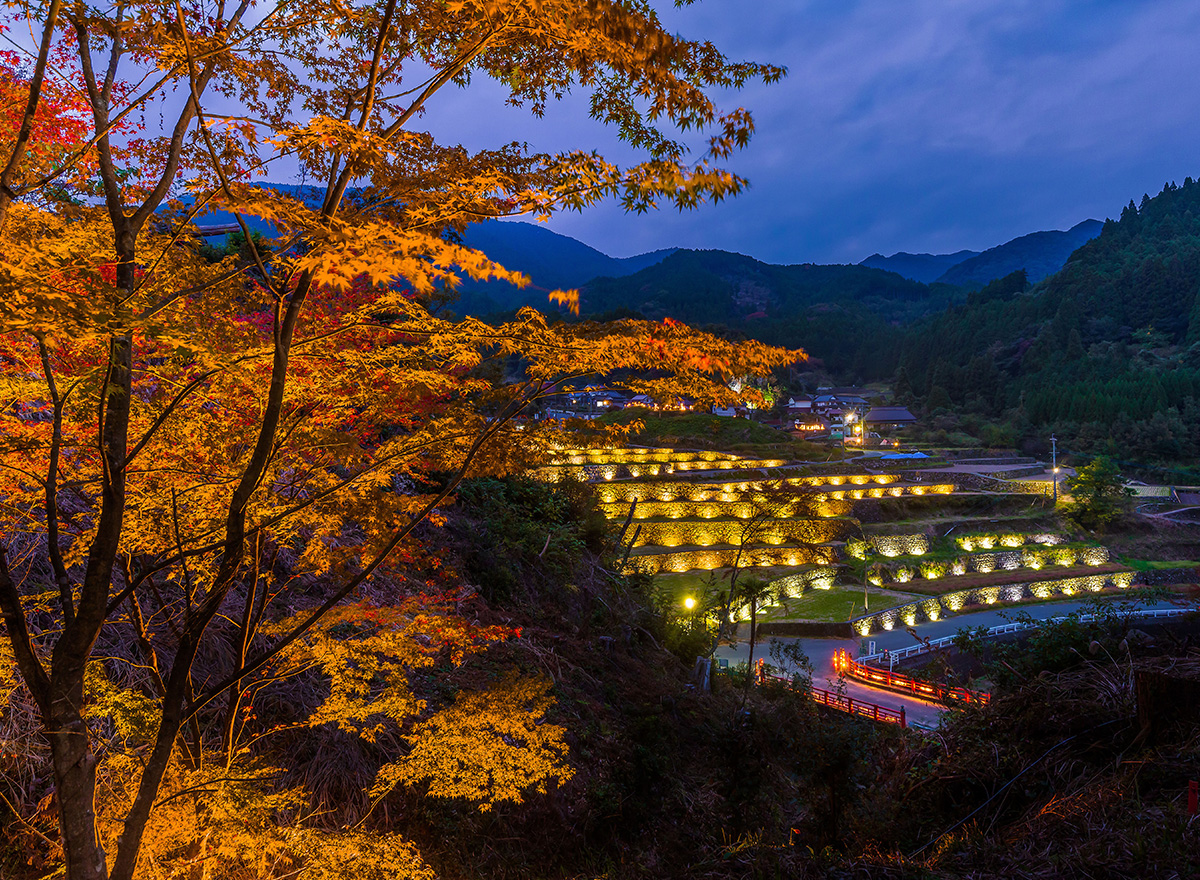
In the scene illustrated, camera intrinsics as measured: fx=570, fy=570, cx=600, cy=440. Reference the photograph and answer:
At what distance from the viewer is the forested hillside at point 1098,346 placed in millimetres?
50250

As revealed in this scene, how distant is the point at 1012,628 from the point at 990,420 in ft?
160

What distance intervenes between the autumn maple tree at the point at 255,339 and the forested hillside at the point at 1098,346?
61.1 m

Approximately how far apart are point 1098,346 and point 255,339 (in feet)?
295

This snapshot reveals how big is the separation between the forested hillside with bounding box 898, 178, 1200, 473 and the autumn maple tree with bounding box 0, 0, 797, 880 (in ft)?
201

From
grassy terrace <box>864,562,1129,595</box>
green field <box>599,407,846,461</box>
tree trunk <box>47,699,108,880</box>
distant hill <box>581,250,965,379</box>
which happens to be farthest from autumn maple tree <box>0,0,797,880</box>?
distant hill <box>581,250,965,379</box>

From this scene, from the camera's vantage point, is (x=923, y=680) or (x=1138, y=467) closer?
(x=923, y=680)

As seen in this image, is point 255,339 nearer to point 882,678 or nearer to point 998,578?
point 882,678

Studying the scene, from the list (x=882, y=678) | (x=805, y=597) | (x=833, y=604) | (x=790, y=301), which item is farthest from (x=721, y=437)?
(x=790, y=301)

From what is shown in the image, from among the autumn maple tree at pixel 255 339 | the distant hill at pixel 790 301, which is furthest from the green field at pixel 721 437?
the autumn maple tree at pixel 255 339

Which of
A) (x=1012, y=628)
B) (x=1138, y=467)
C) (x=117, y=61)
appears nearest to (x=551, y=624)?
(x=117, y=61)

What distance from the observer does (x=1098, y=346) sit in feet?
223

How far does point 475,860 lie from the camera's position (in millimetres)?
5629

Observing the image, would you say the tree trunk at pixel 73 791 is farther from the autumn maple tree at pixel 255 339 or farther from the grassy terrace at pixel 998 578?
the grassy terrace at pixel 998 578

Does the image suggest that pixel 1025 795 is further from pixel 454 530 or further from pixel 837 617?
pixel 837 617
